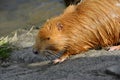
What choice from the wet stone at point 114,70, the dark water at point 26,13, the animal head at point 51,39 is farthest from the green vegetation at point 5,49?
the wet stone at point 114,70

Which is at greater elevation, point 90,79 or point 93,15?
point 93,15

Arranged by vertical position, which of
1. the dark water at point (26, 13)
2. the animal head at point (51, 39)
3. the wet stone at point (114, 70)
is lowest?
the wet stone at point (114, 70)

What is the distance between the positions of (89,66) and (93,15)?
837 mm

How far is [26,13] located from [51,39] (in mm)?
4622

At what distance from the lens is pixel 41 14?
1053 cm

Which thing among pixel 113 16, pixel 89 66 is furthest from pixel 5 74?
pixel 113 16

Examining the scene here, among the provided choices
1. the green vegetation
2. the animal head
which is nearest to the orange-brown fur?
the animal head

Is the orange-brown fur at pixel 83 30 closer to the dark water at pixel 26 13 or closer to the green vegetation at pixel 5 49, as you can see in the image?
the green vegetation at pixel 5 49

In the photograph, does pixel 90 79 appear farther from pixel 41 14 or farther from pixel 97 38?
pixel 41 14

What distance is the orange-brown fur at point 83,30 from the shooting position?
6.35 meters

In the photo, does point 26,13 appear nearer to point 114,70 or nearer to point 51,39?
point 51,39

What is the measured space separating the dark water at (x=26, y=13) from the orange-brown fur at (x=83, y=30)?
328cm

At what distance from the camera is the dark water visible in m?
10.1

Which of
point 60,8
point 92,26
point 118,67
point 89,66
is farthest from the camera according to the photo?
point 60,8
